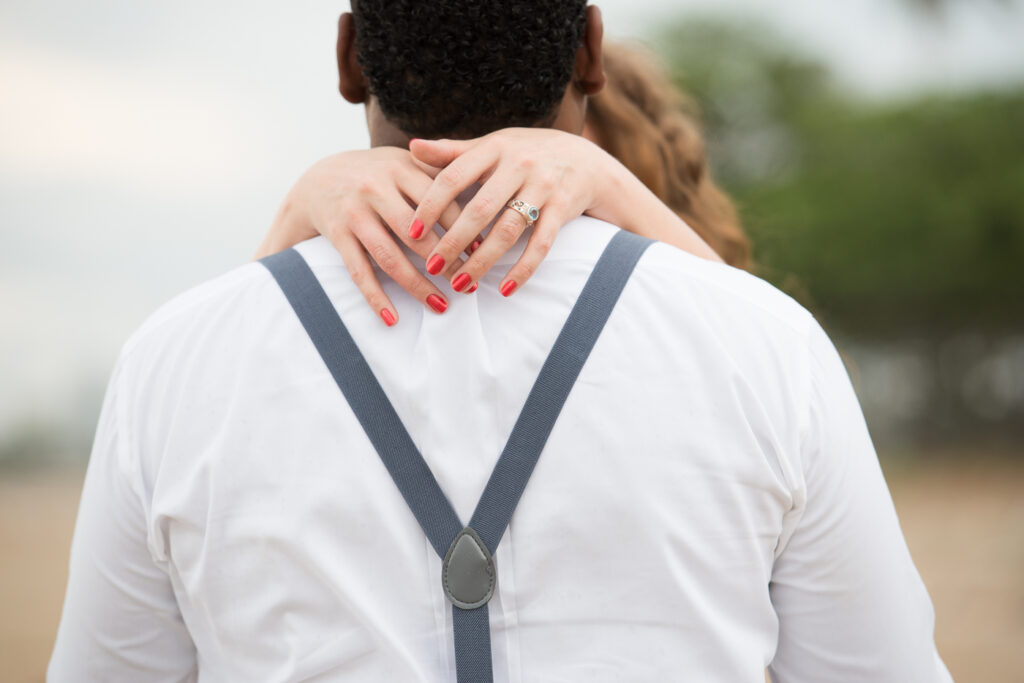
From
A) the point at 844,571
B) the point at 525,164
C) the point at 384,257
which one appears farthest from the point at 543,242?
the point at 844,571

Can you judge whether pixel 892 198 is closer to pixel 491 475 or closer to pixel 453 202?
pixel 453 202

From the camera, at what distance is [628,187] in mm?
1565

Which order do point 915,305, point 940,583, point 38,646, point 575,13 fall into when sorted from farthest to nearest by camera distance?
point 915,305 → point 940,583 → point 38,646 → point 575,13

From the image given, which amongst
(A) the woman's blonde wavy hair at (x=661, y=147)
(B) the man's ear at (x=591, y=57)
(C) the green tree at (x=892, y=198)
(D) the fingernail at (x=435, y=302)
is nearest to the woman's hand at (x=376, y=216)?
(D) the fingernail at (x=435, y=302)

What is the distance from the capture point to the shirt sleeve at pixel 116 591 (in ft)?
4.64

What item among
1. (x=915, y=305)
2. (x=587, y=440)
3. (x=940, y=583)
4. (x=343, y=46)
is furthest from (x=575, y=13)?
(x=915, y=305)

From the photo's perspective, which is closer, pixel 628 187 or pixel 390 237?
pixel 390 237

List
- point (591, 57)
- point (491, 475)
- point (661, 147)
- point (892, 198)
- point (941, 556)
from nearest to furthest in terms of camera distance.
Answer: point (491, 475) → point (591, 57) → point (661, 147) → point (941, 556) → point (892, 198)

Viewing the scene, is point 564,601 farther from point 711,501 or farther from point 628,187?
point 628,187

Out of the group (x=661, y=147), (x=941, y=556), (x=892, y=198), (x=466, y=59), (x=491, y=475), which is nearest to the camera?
(x=491, y=475)

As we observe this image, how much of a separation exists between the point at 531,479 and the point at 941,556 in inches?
530

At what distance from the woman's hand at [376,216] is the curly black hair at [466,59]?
9 cm

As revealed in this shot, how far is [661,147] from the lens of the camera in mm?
3203

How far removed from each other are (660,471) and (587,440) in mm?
112
